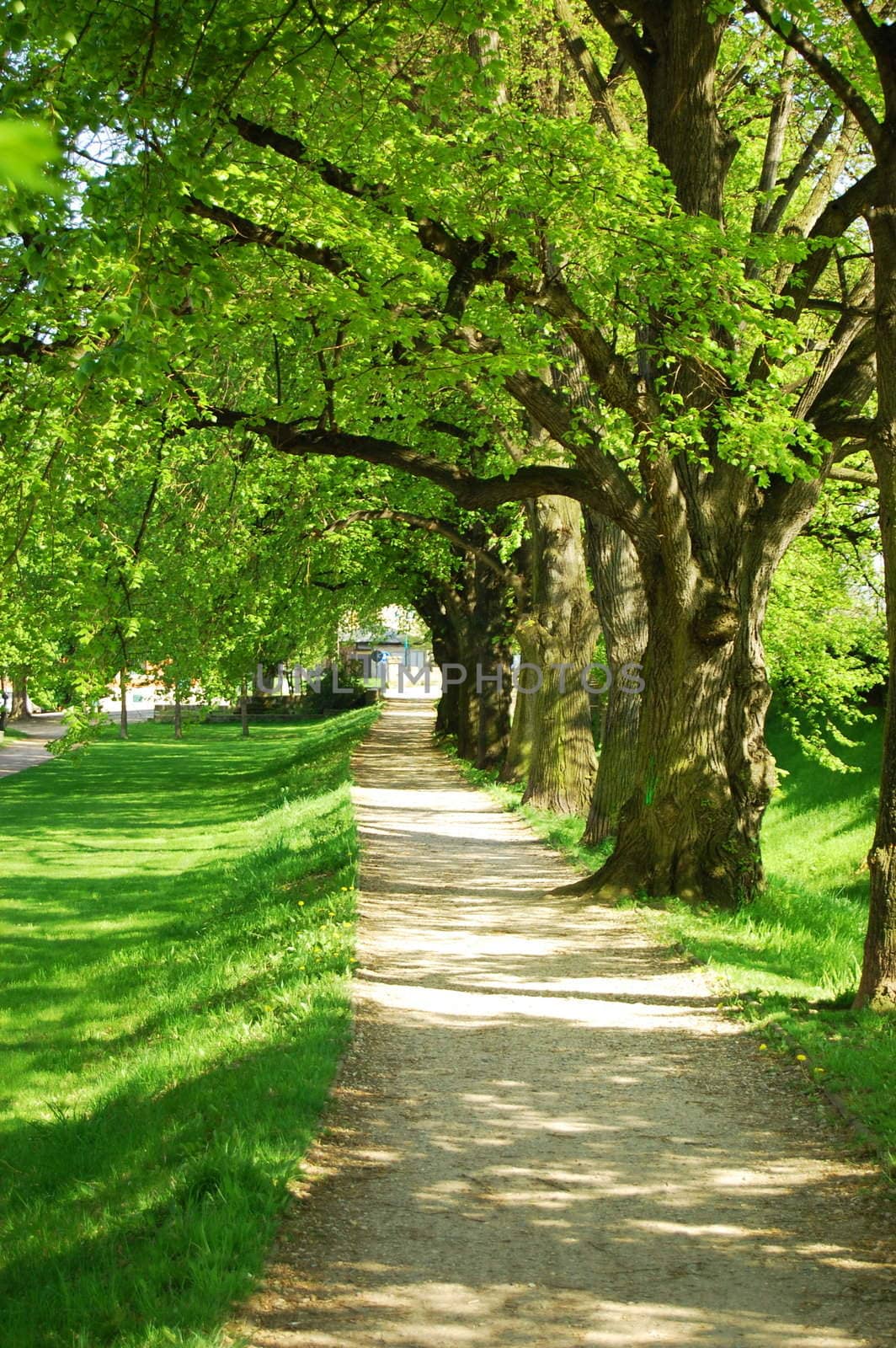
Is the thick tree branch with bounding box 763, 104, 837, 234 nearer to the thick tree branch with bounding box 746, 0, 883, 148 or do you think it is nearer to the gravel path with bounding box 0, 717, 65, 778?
the thick tree branch with bounding box 746, 0, 883, 148

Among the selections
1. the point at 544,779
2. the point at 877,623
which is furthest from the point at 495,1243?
the point at 877,623

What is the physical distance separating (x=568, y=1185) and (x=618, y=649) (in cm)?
1036

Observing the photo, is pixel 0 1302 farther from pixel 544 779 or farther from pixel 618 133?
pixel 544 779

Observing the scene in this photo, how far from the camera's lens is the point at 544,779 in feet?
66.2

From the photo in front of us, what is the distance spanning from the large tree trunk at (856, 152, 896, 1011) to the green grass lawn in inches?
121

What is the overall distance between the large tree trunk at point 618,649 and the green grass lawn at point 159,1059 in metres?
3.03

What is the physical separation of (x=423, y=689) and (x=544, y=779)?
8445 cm

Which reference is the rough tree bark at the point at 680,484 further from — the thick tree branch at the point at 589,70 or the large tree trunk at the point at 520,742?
the large tree trunk at the point at 520,742

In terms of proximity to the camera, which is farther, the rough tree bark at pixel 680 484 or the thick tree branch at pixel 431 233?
the rough tree bark at pixel 680 484

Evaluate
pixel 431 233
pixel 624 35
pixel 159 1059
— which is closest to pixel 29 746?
pixel 431 233

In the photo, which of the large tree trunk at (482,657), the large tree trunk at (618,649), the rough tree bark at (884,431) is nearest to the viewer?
the rough tree bark at (884,431)

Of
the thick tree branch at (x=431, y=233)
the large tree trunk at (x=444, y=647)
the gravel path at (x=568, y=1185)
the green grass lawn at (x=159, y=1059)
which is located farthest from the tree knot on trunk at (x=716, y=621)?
the large tree trunk at (x=444, y=647)

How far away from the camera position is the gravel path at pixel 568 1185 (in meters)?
4.35

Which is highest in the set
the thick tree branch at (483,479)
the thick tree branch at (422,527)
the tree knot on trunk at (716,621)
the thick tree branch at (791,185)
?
the thick tree branch at (791,185)
